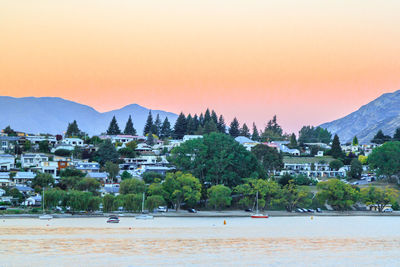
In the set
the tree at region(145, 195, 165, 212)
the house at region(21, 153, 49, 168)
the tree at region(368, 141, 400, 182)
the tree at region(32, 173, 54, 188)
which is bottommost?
the tree at region(145, 195, 165, 212)

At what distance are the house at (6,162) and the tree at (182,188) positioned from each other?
35.7 m

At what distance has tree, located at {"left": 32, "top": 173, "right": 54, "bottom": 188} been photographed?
84.6m

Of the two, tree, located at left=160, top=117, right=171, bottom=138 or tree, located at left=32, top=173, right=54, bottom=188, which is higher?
tree, located at left=160, top=117, right=171, bottom=138

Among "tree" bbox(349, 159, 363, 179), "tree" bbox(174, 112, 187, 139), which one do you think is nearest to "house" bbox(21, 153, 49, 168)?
"tree" bbox(174, 112, 187, 139)

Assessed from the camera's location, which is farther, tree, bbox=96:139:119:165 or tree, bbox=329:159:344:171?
tree, bbox=329:159:344:171

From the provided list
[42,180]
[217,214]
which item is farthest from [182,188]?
[42,180]

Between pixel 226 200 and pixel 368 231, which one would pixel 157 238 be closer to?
pixel 368 231

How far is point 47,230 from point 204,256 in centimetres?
1953

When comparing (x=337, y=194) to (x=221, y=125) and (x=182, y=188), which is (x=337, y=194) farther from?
(x=221, y=125)

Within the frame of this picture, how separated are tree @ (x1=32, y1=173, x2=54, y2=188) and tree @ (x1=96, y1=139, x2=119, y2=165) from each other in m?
30.0

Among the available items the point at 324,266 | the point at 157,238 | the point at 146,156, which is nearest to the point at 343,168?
the point at 146,156

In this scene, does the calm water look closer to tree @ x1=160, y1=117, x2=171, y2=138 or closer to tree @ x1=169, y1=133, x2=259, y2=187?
tree @ x1=169, y1=133, x2=259, y2=187

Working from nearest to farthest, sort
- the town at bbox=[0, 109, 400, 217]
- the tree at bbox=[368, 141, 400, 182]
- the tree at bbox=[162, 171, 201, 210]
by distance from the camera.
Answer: the town at bbox=[0, 109, 400, 217]
the tree at bbox=[162, 171, 201, 210]
the tree at bbox=[368, 141, 400, 182]

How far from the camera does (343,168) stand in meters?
121
